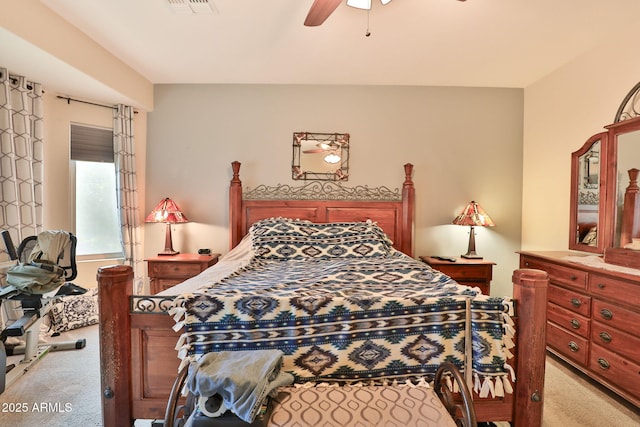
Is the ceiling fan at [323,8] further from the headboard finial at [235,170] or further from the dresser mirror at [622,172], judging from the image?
the dresser mirror at [622,172]

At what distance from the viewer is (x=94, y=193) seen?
11.1 feet

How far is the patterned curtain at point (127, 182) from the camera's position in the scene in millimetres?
3314

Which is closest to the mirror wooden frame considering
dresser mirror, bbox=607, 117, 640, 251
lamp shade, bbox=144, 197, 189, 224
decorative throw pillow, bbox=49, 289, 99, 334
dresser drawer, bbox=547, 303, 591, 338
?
dresser mirror, bbox=607, 117, 640, 251

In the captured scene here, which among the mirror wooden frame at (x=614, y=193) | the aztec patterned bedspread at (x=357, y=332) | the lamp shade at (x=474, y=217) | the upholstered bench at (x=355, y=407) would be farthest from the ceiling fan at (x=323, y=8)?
the lamp shade at (x=474, y=217)

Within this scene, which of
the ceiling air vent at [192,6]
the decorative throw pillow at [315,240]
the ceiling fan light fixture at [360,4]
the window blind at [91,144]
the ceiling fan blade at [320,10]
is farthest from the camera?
the window blind at [91,144]

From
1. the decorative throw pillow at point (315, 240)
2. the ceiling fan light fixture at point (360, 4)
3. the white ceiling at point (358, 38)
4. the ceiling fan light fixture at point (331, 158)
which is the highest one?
the white ceiling at point (358, 38)

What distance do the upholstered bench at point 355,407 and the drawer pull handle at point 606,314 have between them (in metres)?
1.50

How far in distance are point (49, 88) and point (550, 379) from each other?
500 cm

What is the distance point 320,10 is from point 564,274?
2.60 meters

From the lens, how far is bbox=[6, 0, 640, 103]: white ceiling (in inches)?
84.1

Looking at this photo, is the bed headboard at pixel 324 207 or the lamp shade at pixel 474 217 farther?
the bed headboard at pixel 324 207

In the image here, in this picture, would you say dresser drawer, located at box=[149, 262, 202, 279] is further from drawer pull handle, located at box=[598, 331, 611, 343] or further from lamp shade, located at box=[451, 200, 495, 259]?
drawer pull handle, located at box=[598, 331, 611, 343]

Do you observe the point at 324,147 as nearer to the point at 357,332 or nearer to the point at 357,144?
the point at 357,144

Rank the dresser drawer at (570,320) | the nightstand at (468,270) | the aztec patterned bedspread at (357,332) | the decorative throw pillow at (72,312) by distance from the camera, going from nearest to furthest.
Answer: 1. the aztec patterned bedspread at (357,332)
2. the dresser drawer at (570,320)
3. the decorative throw pillow at (72,312)
4. the nightstand at (468,270)
